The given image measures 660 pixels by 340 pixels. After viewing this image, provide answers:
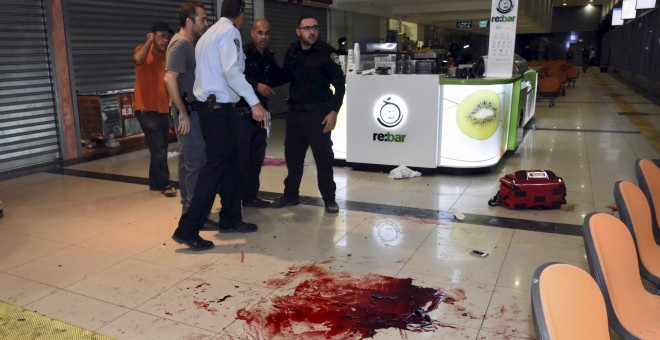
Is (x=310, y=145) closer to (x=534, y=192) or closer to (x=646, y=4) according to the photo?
(x=534, y=192)

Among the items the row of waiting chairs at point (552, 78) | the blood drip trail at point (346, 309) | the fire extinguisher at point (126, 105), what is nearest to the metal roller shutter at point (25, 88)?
the fire extinguisher at point (126, 105)

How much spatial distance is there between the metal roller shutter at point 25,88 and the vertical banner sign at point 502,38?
5.30m

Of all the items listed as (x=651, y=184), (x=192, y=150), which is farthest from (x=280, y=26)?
(x=651, y=184)

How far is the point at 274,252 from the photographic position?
11.3 ft

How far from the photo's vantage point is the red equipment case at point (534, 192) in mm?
4254

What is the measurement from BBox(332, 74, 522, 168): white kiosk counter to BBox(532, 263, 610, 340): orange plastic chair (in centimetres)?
420

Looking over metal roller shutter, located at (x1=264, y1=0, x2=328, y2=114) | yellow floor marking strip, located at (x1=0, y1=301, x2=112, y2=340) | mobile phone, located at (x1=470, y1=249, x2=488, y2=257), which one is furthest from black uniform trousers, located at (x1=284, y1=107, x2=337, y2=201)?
metal roller shutter, located at (x1=264, y1=0, x2=328, y2=114)

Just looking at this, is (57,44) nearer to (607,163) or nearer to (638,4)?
(607,163)

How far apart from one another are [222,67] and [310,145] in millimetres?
1214

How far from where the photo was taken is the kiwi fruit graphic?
17.6ft

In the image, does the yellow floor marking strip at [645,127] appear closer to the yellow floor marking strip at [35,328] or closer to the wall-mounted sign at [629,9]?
the wall-mounted sign at [629,9]

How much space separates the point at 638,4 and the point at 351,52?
10.2m

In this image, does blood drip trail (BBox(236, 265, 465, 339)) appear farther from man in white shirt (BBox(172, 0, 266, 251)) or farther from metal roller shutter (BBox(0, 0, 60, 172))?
metal roller shutter (BBox(0, 0, 60, 172))

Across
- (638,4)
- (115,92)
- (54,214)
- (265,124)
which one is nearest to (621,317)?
(265,124)
